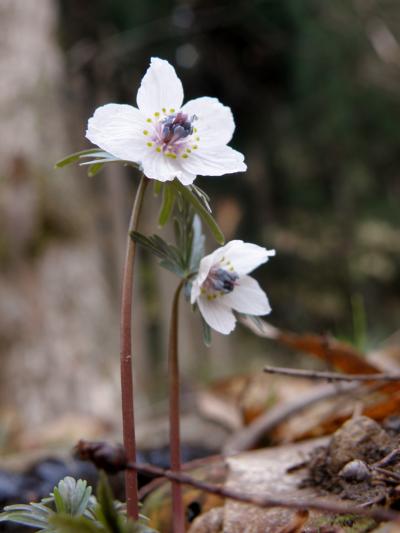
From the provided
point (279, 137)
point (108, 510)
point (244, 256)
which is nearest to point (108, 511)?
point (108, 510)

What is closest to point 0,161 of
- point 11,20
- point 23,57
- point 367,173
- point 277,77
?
point 23,57

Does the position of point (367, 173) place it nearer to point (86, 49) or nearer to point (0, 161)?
point (86, 49)

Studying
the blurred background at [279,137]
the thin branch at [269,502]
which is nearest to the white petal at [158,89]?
the thin branch at [269,502]

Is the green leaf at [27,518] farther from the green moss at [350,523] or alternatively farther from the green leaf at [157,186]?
the green leaf at [157,186]

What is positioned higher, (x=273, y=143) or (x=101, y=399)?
(x=273, y=143)

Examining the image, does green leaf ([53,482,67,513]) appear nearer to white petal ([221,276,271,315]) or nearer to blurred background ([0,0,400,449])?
white petal ([221,276,271,315])

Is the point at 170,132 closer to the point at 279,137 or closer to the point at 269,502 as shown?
the point at 269,502

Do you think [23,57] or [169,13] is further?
[169,13]
